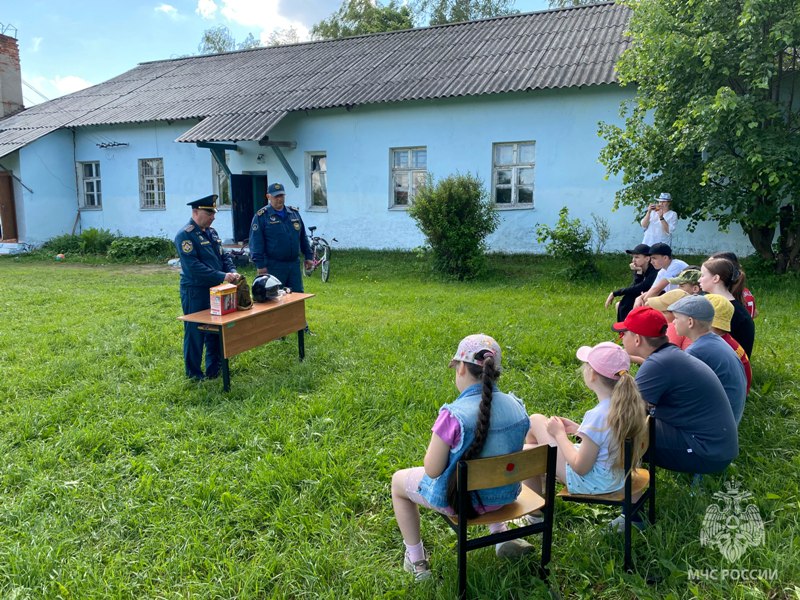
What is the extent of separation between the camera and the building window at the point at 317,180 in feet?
49.0

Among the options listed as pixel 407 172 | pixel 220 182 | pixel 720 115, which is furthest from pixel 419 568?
pixel 220 182

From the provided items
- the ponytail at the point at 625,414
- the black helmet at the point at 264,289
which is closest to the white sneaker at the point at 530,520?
the ponytail at the point at 625,414

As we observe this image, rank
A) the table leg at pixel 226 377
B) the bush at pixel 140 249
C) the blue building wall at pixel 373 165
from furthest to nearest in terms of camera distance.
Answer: the bush at pixel 140 249 → the blue building wall at pixel 373 165 → the table leg at pixel 226 377

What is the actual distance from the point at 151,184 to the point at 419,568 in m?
17.4

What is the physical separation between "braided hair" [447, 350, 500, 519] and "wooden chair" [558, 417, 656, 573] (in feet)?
2.09

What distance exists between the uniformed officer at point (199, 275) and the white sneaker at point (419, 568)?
319 cm

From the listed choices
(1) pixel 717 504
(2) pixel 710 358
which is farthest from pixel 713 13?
(1) pixel 717 504

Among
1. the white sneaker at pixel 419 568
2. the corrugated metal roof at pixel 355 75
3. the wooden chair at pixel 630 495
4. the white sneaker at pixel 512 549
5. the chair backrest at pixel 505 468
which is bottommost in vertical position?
the white sneaker at pixel 419 568

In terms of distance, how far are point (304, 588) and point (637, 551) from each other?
1599 mm

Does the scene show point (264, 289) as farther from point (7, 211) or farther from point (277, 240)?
point (7, 211)

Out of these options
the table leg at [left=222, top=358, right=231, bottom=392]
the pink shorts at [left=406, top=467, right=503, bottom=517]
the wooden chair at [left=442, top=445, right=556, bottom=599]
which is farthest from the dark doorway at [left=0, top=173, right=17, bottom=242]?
the wooden chair at [left=442, top=445, right=556, bottom=599]

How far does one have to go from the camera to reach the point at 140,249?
15.4 meters

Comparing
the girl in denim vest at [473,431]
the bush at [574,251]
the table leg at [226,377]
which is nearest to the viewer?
the girl in denim vest at [473,431]

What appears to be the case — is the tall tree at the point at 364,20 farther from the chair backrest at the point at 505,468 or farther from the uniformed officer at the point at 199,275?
the chair backrest at the point at 505,468
